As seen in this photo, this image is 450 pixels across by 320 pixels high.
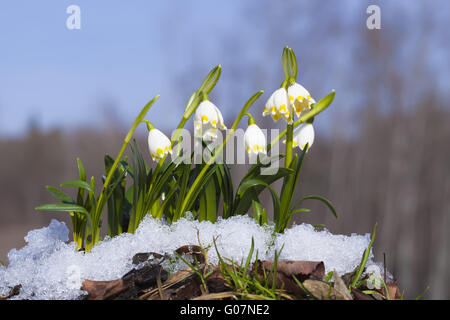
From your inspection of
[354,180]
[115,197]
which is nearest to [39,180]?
[354,180]

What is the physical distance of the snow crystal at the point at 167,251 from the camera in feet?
2.93

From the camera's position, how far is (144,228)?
103 cm

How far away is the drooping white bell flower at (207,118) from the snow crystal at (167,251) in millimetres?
239

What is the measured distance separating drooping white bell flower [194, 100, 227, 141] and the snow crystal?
0.78ft

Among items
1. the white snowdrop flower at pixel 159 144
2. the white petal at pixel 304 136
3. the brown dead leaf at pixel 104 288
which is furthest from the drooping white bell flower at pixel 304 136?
the brown dead leaf at pixel 104 288

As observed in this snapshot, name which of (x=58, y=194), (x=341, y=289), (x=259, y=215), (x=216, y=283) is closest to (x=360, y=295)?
(x=341, y=289)

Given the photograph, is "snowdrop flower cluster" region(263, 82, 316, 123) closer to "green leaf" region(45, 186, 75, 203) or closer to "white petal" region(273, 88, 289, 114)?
"white petal" region(273, 88, 289, 114)

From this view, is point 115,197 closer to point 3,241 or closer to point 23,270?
point 23,270

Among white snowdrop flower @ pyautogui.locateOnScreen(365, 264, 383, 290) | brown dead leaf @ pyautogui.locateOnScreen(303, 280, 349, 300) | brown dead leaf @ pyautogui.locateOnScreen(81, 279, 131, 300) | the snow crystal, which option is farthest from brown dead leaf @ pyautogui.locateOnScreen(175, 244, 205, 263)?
white snowdrop flower @ pyautogui.locateOnScreen(365, 264, 383, 290)

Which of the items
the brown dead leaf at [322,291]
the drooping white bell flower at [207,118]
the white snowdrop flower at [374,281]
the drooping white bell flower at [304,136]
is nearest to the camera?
the brown dead leaf at [322,291]

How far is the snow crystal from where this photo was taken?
89 cm

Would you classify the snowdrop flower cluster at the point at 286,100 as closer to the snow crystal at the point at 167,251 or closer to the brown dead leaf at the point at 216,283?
the snow crystal at the point at 167,251

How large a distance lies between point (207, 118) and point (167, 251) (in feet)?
1.07
